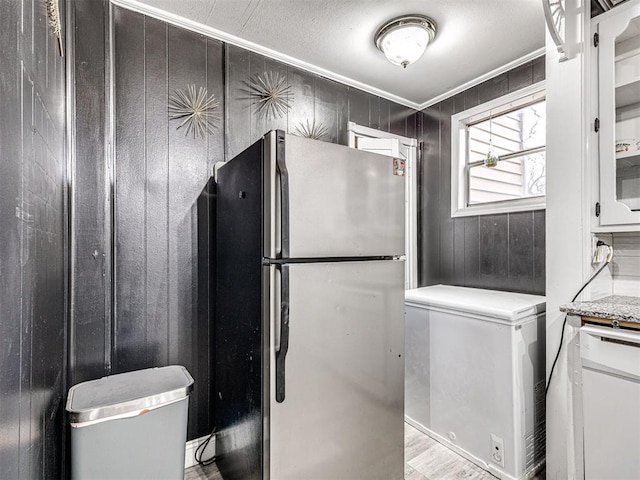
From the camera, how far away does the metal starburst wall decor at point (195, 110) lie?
194cm

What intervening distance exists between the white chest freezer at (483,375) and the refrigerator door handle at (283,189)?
119 centimetres

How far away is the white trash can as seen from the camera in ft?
4.17

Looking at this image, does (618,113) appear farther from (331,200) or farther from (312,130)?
(312,130)

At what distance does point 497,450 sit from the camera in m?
1.79

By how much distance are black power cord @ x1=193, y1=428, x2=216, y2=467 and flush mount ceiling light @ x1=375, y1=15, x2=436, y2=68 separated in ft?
8.03

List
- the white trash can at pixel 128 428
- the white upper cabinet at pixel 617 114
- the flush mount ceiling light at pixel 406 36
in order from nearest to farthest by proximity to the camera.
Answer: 1. the white trash can at pixel 128 428
2. the white upper cabinet at pixel 617 114
3. the flush mount ceiling light at pixel 406 36

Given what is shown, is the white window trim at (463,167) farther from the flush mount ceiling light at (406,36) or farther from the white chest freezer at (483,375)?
the flush mount ceiling light at (406,36)

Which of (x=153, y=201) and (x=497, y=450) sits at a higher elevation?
(x=153, y=201)

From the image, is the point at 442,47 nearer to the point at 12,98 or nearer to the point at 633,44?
the point at 633,44

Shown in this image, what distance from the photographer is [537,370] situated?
1852 mm

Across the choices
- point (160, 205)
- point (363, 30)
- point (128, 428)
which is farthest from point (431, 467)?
point (363, 30)

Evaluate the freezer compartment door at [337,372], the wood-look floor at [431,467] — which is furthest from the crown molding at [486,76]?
the wood-look floor at [431,467]

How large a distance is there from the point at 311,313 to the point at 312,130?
4.92ft

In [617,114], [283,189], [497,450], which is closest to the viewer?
[283,189]
